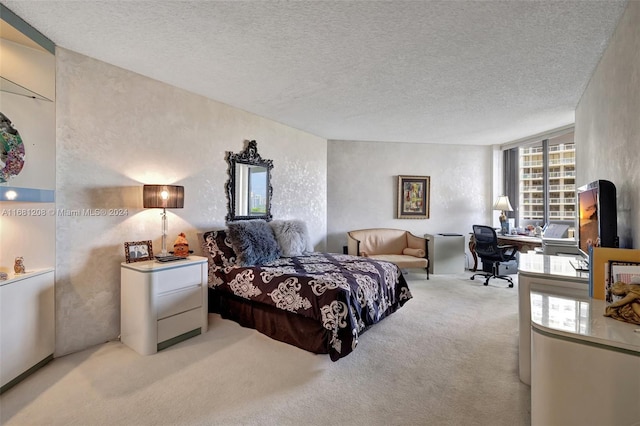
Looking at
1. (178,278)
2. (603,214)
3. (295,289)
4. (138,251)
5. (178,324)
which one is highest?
(603,214)

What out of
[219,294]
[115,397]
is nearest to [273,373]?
[115,397]

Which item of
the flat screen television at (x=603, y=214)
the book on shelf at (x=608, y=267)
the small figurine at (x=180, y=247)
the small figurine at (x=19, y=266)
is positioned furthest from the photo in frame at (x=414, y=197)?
the small figurine at (x=19, y=266)

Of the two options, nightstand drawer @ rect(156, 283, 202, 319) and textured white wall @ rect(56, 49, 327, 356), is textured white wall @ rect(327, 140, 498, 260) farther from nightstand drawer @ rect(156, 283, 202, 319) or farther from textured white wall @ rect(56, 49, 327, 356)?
nightstand drawer @ rect(156, 283, 202, 319)

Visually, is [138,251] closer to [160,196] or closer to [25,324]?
[160,196]

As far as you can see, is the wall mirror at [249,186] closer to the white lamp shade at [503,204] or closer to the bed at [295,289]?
the bed at [295,289]

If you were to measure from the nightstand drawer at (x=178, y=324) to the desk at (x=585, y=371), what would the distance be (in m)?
2.77

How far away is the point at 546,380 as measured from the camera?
1.36 m

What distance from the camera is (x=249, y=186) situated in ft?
14.0

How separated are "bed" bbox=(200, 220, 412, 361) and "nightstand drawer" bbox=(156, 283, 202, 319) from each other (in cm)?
39

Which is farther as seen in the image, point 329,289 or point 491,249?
point 491,249

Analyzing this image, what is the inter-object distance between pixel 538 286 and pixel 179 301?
303 cm

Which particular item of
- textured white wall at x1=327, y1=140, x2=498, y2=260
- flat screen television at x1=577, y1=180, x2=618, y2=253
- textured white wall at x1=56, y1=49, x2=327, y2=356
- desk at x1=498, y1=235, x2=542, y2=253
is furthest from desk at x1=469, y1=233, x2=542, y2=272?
textured white wall at x1=56, y1=49, x2=327, y2=356

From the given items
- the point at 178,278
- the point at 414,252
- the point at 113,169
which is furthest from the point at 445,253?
the point at 113,169

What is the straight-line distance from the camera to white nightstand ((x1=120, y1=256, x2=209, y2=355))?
2617mm
